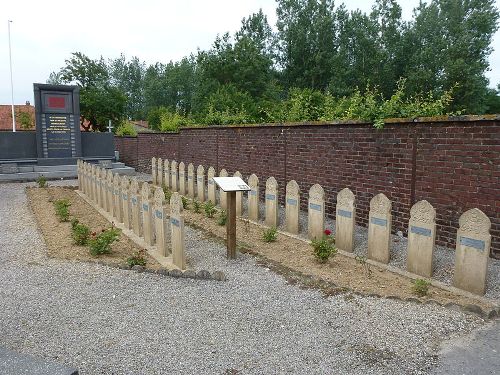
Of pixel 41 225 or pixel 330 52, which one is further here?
pixel 330 52

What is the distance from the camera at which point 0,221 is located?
8.77 meters

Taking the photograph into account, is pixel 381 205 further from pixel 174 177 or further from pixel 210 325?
pixel 174 177

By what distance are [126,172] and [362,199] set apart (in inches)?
543

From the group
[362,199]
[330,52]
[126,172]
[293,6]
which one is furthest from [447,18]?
[362,199]

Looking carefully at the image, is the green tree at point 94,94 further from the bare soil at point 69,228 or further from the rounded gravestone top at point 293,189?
the rounded gravestone top at point 293,189

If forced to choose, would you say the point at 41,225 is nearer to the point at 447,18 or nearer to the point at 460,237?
the point at 460,237

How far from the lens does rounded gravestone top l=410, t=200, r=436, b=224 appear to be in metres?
5.10

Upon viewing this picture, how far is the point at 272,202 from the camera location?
8000 mm

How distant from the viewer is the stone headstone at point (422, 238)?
5117 mm

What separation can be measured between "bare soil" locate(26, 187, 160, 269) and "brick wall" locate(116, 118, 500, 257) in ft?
13.5

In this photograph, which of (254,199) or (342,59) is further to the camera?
(342,59)

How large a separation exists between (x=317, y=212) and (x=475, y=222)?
268 centimetres

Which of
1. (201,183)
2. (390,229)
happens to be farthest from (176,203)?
(201,183)

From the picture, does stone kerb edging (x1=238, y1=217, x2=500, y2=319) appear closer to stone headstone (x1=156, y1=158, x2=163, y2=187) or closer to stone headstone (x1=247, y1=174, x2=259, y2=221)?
stone headstone (x1=247, y1=174, x2=259, y2=221)
